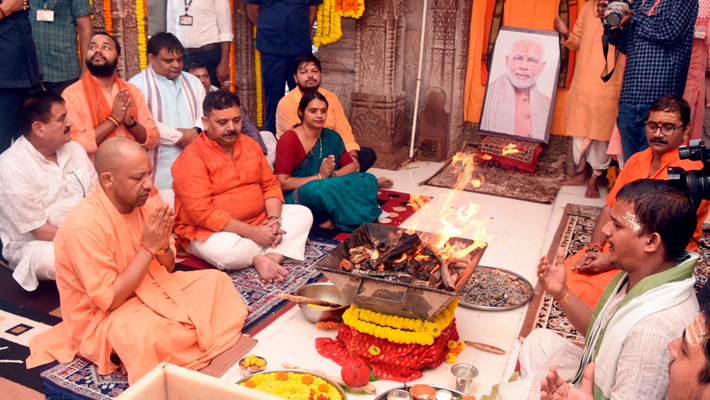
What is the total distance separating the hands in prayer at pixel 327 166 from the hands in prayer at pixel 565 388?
3246 mm

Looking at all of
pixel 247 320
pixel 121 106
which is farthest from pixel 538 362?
pixel 121 106

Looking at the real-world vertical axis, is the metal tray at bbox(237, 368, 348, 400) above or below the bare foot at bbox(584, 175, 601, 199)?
below

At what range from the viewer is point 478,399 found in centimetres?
298

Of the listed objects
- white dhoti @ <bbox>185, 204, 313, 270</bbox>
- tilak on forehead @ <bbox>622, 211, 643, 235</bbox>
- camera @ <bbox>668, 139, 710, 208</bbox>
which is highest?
camera @ <bbox>668, 139, 710, 208</bbox>

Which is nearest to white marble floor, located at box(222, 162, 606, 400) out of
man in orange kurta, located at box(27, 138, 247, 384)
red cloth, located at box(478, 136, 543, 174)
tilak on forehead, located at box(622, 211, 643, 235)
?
man in orange kurta, located at box(27, 138, 247, 384)

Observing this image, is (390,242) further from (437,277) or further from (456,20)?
(456,20)

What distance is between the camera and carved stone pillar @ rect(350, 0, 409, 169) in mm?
7223

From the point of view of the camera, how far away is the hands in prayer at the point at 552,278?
2508 millimetres

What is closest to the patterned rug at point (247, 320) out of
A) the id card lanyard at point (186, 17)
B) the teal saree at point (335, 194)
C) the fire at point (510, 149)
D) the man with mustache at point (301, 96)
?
the teal saree at point (335, 194)

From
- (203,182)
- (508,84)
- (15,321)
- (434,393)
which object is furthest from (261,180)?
(508,84)

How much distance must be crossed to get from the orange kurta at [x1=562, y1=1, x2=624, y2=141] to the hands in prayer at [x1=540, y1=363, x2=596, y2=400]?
4.76m

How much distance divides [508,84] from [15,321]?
227 inches

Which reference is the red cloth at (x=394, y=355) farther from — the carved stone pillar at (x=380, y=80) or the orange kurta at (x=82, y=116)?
the carved stone pillar at (x=380, y=80)

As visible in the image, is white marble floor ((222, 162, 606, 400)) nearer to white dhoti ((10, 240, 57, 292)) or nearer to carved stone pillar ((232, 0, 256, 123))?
white dhoti ((10, 240, 57, 292))
